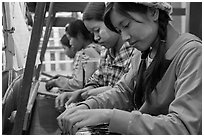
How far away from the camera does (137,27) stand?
0.77 metres

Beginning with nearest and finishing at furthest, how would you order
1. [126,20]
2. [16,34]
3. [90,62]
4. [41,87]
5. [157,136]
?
[157,136] < [126,20] < [16,34] < [90,62] < [41,87]

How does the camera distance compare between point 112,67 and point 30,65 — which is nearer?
point 30,65

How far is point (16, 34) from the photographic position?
88 centimetres

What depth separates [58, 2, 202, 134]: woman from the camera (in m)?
0.64

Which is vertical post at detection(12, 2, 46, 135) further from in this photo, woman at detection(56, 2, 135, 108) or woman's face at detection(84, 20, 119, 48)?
woman's face at detection(84, 20, 119, 48)

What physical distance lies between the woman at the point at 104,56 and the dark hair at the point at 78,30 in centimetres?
54

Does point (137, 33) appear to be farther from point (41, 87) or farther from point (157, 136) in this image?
point (41, 87)

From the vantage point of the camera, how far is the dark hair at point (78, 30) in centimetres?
199

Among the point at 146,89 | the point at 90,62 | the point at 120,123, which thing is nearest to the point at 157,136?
the point at 120,123

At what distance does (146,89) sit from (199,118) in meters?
0.20

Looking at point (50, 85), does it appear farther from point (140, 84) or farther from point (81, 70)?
point (140, 84)

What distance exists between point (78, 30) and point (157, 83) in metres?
1.28

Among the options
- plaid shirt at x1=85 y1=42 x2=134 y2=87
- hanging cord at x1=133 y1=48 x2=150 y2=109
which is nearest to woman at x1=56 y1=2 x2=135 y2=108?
plaid shirt at x1=85 y1=42 x2=134 y2=87

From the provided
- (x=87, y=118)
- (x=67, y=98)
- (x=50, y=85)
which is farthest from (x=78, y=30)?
(x=87, y=118)
